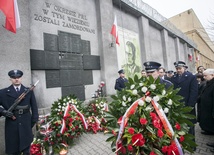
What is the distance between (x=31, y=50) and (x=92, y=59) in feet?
8.05

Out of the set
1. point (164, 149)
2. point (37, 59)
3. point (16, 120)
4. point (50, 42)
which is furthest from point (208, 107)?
point (50, 42)

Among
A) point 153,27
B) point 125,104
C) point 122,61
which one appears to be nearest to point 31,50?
point 125,104

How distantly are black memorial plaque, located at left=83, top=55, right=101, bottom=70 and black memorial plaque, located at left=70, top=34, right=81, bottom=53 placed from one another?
42 cm

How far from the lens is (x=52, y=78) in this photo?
480 cm

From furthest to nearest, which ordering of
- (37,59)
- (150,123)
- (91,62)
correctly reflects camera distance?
(91,62) → (37,59) → (150,123)

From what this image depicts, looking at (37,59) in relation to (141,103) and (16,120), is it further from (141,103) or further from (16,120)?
(141,103)

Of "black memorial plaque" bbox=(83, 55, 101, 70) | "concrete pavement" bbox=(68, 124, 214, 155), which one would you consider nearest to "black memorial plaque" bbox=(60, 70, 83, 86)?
"black memorial plaque" bbox=(83, 55, 101, 70)

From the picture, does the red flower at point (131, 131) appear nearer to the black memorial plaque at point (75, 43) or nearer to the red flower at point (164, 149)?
the red flower at point (164, 149)

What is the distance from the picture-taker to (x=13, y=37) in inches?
148

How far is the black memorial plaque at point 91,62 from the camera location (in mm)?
5823

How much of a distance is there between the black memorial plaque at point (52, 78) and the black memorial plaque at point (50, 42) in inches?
30.3

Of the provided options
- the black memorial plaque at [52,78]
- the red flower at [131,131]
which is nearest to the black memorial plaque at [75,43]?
the black memorial plaque at [52,78]

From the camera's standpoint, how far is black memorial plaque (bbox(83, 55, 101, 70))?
582 cm

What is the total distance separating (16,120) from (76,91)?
2914mm
